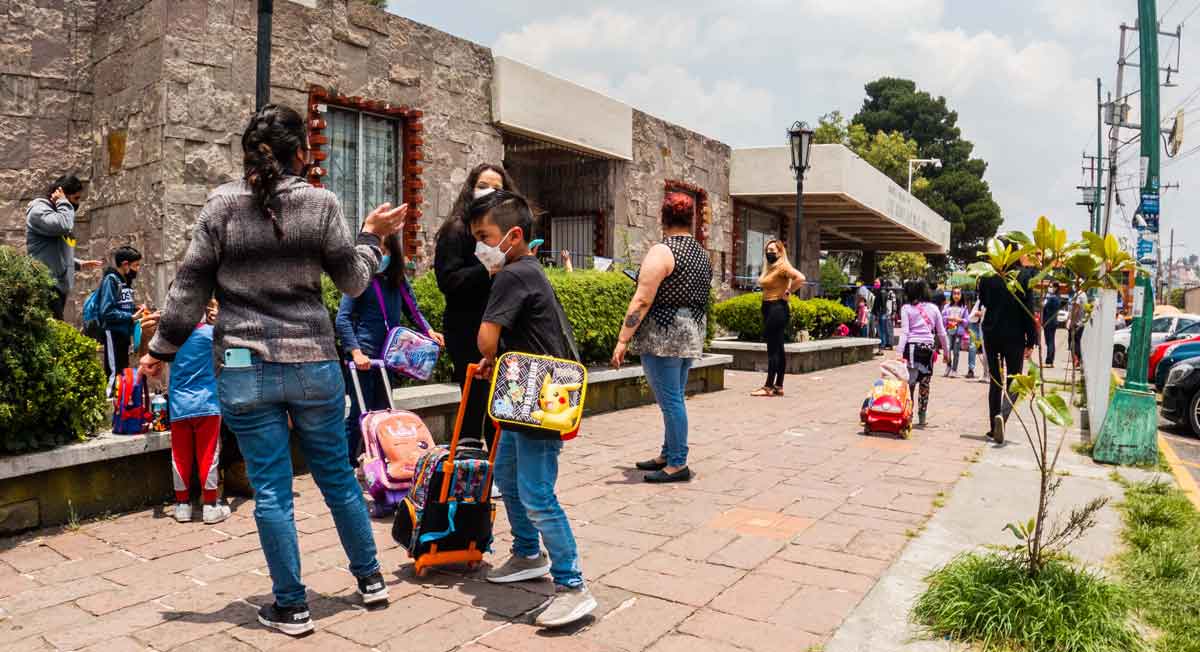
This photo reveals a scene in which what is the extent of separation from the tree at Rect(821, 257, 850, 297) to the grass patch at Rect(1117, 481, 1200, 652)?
690 inches

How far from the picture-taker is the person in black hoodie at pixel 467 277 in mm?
4668

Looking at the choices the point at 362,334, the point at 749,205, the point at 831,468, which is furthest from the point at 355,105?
the point at 749,205

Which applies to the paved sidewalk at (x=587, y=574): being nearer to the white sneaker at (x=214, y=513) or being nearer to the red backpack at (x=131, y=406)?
the white sneaker at (x=214, y=513)

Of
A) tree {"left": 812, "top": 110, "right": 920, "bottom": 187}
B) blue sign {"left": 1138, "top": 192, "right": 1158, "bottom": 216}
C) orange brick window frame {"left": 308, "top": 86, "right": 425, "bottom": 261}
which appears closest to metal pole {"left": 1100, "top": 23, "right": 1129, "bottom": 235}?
tree {"left": 812, "top": 110, "right": 920, "bottom": 187}

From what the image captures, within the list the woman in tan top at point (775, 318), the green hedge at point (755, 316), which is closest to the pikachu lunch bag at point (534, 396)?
the woman in tan top at point (775, 318)

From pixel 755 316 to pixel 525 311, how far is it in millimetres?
11570

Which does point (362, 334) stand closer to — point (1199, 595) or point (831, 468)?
point (831, 468)

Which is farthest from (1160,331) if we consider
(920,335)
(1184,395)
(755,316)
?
(920,335)

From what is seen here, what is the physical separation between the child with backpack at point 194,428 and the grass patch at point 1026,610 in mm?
3802

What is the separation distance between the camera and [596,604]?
3580mm

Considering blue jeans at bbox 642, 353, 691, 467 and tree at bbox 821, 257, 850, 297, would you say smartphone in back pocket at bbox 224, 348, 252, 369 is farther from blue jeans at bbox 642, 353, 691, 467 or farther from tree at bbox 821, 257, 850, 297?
tree at bbox 821, 257, 850, 297

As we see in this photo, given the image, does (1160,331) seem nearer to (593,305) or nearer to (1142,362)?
(1142,362)

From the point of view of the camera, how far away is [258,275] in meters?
3.26

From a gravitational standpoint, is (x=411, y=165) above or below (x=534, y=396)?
above
